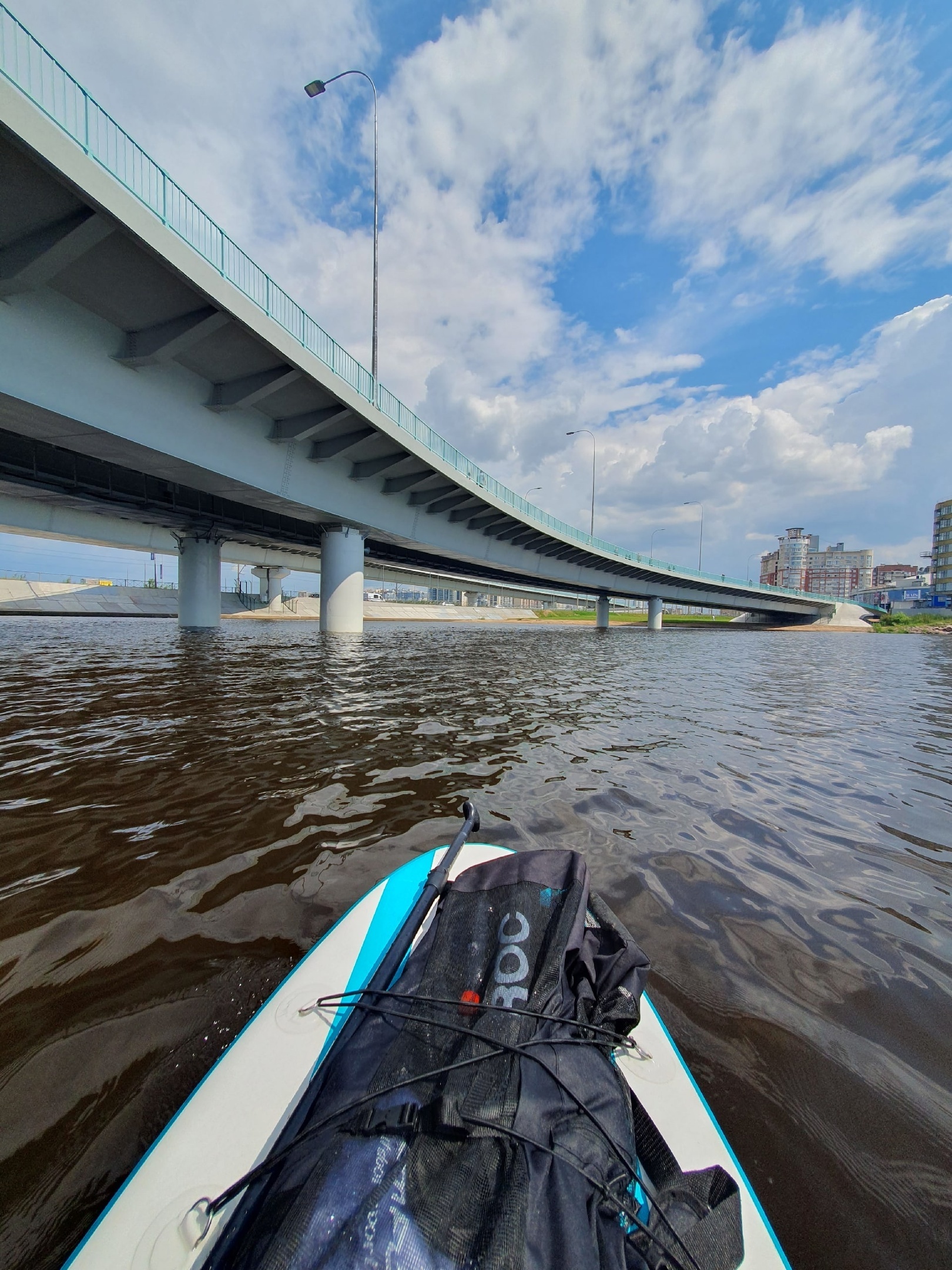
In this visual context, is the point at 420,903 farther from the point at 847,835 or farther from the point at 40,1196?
the point at 847,835

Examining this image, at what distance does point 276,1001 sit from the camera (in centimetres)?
202

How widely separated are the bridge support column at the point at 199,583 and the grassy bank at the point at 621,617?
63892 millimetres

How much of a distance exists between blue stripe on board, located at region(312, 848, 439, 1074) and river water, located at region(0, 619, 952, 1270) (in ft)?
1.60

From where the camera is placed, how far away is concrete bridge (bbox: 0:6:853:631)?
8781 millimetres

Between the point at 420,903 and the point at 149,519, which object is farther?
the point at 149,519

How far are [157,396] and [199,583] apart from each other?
53.3 feet

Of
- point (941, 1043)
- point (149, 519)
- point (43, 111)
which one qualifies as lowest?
point (941, 1043)

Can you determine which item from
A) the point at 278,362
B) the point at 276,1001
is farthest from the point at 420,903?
the point at 278,362

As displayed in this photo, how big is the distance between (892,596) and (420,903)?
139 meters

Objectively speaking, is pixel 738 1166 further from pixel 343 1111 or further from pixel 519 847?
pixel 519 847

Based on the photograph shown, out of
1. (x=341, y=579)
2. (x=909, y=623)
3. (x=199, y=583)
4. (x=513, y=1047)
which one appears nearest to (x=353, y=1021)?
(x=513, y=1047)

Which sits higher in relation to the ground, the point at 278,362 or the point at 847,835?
the point at 278,362

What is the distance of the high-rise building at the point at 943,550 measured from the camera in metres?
90.6

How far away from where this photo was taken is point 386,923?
8.00ft
